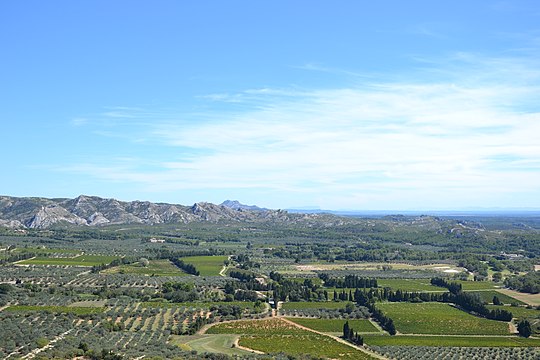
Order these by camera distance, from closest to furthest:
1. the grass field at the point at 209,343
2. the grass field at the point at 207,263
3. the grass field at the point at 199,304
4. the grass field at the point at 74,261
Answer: the grass field at the point at 209,343
the grass field at the point at 199,304
the grass field at the point at 207,263
the grass field at the point at 74,261

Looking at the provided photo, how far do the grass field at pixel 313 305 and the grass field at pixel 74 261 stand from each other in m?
71.7

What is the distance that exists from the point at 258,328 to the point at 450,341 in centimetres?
2971

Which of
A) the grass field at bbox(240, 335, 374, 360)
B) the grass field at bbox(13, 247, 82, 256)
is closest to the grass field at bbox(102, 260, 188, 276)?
the grass field at bbox(13, 247, 82, 256)

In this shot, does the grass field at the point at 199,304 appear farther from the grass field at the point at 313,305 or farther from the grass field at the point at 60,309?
the grass field at the point at 60,309

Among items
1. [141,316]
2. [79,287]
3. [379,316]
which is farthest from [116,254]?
[379,316]

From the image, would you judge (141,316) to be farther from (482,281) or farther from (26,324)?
(482,281)

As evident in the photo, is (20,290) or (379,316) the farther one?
(20,290)

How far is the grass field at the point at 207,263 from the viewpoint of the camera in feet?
485

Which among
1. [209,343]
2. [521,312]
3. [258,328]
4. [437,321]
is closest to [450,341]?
[437,321]

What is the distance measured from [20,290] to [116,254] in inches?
3045

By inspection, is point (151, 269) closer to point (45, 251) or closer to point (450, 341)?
point (45, 251)

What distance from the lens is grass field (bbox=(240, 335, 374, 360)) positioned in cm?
7244

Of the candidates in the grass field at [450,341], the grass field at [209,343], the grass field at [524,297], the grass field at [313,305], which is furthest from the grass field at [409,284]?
the grass field at [209,343]

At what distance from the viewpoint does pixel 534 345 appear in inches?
3177
